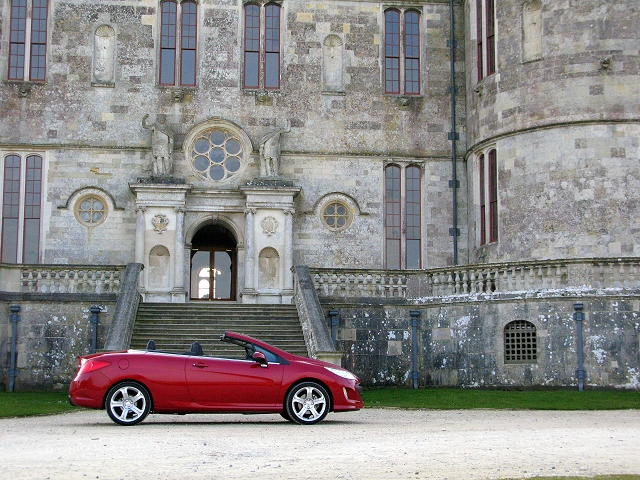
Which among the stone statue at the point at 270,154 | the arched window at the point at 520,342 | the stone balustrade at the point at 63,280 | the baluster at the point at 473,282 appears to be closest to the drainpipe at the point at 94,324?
the stone balustrade at the point at 63,280

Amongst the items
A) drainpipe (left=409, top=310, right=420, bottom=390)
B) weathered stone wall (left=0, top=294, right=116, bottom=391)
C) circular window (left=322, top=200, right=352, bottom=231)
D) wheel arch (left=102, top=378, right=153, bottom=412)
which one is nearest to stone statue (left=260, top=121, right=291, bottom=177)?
circular window (left=322, top=200, right=352, bottom=231)

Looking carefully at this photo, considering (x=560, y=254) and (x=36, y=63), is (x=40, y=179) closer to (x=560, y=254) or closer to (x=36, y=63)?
(x=36, y=63)

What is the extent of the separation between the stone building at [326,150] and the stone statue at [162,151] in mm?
65

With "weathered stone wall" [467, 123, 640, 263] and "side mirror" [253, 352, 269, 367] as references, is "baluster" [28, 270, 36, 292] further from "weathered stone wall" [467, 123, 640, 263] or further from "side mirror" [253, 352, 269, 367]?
"side mirror" [253, 352, 269, 367]

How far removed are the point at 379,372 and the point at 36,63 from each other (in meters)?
13.9

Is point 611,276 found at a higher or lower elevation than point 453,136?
lower

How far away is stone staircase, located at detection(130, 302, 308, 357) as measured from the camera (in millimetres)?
25203

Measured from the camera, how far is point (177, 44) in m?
32.8

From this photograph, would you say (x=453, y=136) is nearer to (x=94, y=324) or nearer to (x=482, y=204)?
(x=482, y=204)

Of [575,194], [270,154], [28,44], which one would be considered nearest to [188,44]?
[270,154]

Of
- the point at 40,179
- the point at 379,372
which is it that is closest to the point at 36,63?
the point at 40,179

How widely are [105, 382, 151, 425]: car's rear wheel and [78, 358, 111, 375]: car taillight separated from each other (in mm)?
369

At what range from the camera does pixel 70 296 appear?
2738 cm

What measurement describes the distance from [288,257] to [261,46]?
6.65 metres
